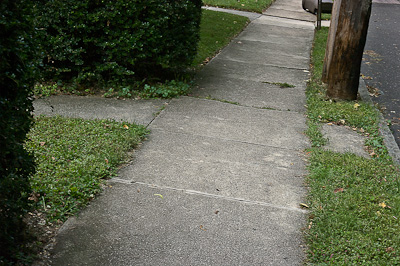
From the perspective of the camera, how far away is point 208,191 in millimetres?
4602

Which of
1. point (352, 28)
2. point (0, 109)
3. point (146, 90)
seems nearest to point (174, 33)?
point (146, 90)

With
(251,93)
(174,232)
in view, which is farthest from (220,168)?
(251,93)

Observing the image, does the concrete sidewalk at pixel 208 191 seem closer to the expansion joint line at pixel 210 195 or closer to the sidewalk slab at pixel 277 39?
the expansion joint line at pixel 210 195

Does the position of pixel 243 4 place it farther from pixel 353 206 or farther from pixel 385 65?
pixel 353 206

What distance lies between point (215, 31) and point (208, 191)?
29.2 ft

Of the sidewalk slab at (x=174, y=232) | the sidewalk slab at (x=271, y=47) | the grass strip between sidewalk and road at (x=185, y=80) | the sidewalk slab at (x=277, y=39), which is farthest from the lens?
the sidewalk slab at (x=277, y=39)

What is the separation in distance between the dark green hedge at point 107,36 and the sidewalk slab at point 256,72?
1387 millimetres

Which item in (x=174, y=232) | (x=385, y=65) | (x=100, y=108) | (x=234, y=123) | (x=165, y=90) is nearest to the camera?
(x=174, y=232)

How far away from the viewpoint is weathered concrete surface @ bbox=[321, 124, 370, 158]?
5.90 m

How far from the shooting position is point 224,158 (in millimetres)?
5375

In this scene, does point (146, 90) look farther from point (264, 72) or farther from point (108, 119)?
point (264, 72)

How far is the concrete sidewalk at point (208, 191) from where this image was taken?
366 centimetres

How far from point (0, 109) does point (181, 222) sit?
173cm

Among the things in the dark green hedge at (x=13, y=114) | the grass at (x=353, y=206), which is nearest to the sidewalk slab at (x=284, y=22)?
the grass at (x=353, y=206)
